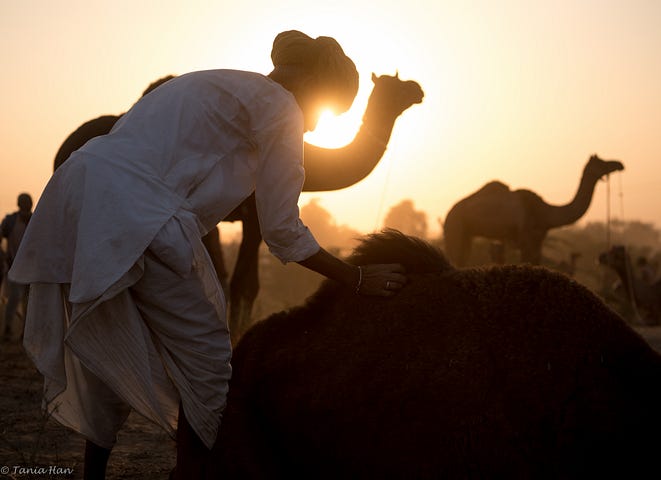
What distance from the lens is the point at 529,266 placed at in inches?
117

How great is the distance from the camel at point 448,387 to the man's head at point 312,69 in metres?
0.68

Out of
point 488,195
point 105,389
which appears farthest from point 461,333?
point 488,195

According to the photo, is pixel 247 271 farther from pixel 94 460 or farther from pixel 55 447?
pixel 94 460

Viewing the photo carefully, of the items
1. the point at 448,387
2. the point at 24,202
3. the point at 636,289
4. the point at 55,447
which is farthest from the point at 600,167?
the point at 448,387

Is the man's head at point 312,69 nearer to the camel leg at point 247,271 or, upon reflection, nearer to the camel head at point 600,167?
the camel leg at point 247,271

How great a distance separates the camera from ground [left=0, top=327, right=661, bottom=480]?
4.08 m

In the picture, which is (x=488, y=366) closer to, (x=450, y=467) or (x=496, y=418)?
(x=496, y=418)

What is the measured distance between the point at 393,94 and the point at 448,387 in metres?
3.03

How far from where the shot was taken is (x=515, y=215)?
1485 cm

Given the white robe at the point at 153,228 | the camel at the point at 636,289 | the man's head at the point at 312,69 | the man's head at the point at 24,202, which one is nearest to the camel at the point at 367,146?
the man's head at the point at 312,69

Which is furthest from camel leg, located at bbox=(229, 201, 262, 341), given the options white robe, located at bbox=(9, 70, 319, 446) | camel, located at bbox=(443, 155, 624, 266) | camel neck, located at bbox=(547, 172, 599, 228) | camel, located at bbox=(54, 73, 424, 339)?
camel neck, located at bbox=(547, 172, 599, 228)

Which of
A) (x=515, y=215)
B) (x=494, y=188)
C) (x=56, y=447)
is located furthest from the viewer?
(x=494, y=188)

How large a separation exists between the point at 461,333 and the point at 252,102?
109cm

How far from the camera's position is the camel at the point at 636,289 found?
15.9 metres
